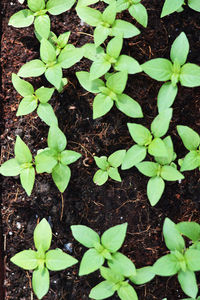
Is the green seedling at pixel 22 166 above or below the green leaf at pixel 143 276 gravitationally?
above

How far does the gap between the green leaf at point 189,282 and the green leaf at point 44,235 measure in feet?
1.67

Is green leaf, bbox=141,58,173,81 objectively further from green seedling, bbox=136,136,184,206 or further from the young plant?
green seedling, bbox=136,136,184,206

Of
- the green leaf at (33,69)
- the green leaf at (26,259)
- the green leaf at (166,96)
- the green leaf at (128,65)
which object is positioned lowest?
the green leaf at (26,259)

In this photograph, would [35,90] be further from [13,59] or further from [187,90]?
[187,90]

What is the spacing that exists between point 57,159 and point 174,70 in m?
0.56

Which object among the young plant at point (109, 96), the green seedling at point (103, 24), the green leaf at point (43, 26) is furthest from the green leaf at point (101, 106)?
the green leaf at point (43, 26)

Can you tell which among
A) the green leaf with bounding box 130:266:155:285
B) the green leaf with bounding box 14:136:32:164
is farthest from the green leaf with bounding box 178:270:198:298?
the green leaf with bounding box 14:136:32:164

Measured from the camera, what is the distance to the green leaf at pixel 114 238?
4.96 feet

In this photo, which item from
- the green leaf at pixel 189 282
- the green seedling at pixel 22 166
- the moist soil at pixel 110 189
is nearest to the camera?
the green leaf at pixel 189 282

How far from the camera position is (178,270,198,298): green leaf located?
147 centimetres

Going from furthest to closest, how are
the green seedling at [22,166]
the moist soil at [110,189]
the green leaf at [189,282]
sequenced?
the moist soil at [110,189] < the green seedling at [22,166] < the green leaf at [189,282]

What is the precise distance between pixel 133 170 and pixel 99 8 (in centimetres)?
69

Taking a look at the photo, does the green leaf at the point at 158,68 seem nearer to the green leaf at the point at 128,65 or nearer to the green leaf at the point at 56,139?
the green leaf at the point at 128,65

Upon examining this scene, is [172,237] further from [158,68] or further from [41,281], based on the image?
[158,68]
